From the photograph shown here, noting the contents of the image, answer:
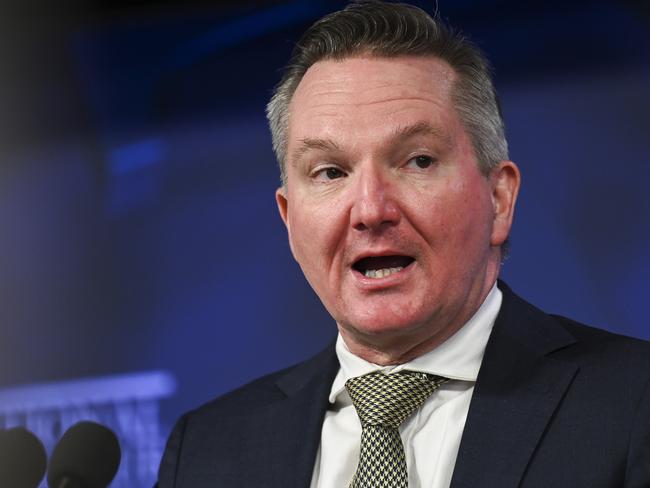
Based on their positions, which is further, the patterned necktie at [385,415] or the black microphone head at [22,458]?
the black microphone head at [22,458]

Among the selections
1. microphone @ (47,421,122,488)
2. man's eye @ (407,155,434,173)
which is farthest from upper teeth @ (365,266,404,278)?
microphone @ (47,421,122,488)

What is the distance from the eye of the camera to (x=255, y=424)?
7.23 ft

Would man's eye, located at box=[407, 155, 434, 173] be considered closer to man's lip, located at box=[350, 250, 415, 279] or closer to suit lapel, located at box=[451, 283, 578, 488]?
man's lip, located at box=[350, 250, 415, 279]

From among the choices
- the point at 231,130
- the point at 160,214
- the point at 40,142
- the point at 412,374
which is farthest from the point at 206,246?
the point at 412,374

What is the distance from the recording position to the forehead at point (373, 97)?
→ 1947 mm

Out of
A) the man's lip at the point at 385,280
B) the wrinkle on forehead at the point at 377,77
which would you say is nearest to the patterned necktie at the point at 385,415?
the man's lip at the point at 385,280

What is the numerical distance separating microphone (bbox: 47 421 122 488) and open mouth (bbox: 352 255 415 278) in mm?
672

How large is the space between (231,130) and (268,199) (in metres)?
0.26

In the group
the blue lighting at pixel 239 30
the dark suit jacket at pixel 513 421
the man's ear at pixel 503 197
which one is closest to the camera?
the dark suit jacket at pixel 513 421

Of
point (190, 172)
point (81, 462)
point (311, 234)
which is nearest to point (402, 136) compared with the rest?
point (311, 234)

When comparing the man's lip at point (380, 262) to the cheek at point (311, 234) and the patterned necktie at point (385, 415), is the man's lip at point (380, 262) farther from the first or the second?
the patterned necktie at point (385, 415)

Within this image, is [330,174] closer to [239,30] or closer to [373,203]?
[373,203]

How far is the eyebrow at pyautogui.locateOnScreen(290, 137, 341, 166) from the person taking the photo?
1.97 metres

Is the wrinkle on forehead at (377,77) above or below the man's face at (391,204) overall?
above
